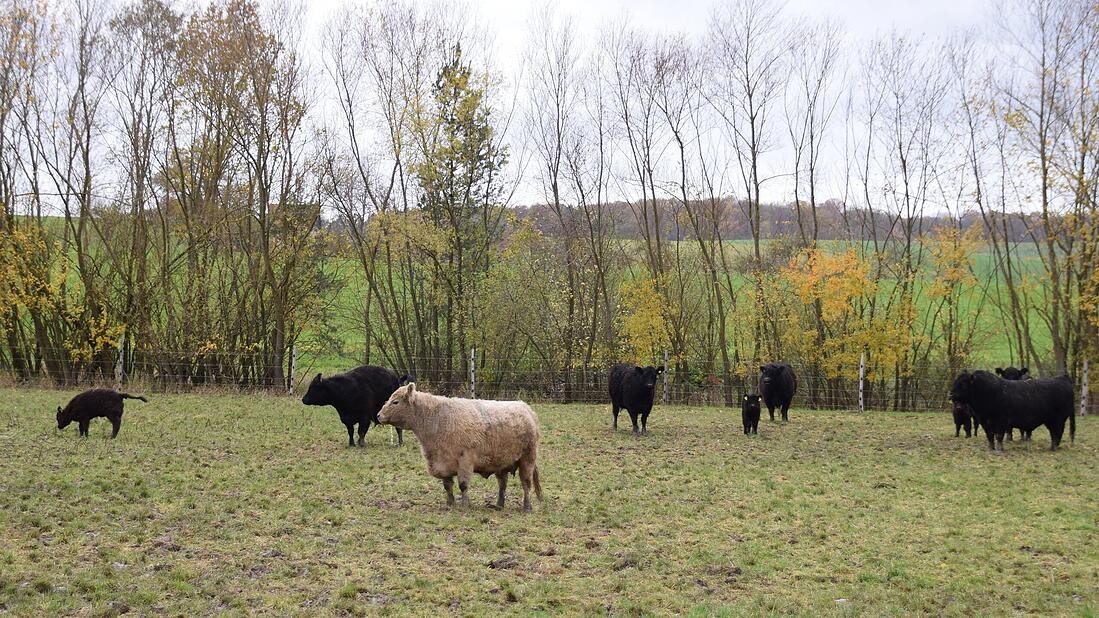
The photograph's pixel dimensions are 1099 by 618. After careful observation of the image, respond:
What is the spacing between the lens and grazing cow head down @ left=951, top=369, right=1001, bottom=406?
50.0 ft

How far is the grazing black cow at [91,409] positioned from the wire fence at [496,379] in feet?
32.1

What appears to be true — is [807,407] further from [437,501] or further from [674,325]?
[437,501]

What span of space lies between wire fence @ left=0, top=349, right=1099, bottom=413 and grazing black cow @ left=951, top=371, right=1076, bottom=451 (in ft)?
28.5

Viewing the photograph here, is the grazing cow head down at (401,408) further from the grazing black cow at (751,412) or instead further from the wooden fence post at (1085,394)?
the wooden fence post at (1085,394)

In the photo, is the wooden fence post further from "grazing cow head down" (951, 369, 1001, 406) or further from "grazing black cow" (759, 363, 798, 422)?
"grazing cow head down" (951, 369, 1001, 406)

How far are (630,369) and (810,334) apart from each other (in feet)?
38.0

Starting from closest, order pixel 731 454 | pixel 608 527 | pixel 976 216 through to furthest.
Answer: pixel 608 527, pixel 731 454, pixel 976 216

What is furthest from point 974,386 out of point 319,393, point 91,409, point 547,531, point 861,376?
point 91,409

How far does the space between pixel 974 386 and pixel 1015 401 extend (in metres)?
0.68

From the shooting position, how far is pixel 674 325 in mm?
30172

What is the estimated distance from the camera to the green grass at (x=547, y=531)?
21.4 ft

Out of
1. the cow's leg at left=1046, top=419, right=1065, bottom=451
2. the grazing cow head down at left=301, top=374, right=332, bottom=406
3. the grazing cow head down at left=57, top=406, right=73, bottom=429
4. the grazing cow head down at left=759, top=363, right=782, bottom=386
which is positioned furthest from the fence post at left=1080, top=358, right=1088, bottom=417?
the grazing cow head down at left=57, top=406, right=73, bottom=429

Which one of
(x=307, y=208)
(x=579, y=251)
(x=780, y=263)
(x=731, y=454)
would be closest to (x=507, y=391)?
(x=579, y=251)

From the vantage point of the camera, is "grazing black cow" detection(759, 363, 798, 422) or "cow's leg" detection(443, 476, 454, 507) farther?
A: "grazing black cow" detection(759, 363, 798, 422)
